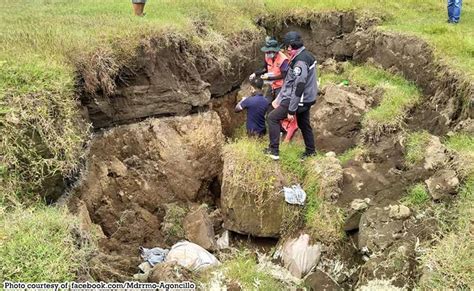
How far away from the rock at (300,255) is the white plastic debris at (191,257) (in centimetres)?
109

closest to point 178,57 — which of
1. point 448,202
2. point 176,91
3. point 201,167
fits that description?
point 176,91

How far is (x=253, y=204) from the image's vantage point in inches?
309

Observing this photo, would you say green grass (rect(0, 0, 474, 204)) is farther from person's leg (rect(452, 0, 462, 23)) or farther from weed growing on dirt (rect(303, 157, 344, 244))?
weed growing on dirt (rect(303, 157, 344, 244))

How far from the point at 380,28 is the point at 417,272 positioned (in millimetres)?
6904

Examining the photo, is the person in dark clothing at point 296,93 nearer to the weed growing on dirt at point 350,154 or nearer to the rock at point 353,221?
the weed growing on dirt at point 350,154

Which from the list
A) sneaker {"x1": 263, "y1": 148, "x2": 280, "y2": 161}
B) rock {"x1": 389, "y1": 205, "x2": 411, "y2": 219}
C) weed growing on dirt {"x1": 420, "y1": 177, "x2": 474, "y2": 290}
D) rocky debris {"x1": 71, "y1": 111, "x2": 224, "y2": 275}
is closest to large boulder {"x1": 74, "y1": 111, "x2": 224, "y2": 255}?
rocky debris {"x1": 71, "y1": 111, "x2": 224, "y2": 275}

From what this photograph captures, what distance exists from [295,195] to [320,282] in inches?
62.5

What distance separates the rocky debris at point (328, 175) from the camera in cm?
759

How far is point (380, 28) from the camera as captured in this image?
36.5ft

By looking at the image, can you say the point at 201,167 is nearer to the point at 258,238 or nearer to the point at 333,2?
the point at 258,238

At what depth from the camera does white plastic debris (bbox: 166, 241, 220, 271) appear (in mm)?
6438

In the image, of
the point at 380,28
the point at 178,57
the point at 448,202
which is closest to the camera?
the point at 448,202

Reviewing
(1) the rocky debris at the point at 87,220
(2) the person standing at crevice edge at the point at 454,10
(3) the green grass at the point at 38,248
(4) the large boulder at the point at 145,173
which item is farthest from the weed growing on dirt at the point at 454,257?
(2) the person standing at crevice edge at the point at 454,10

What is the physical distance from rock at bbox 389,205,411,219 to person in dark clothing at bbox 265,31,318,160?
73.2 inches
